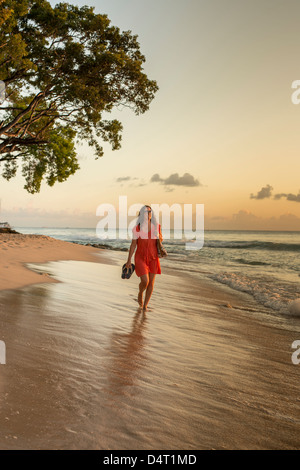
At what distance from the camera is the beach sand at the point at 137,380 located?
7.32 feet

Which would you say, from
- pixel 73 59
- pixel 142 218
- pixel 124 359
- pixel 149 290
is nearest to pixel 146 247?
pixel 142 218

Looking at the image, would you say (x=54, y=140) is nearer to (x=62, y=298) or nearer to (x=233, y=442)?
(x=62, y=298)

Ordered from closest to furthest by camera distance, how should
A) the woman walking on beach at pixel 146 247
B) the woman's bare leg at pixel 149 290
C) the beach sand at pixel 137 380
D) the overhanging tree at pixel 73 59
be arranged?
the beach sand at pixel 137 380, the woman's bare leg at pixel 149 290, the woman walking on beach at pixel 146 247, the overhanging tree at pixel 73 59

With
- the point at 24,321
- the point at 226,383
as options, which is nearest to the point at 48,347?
the point at 24,321

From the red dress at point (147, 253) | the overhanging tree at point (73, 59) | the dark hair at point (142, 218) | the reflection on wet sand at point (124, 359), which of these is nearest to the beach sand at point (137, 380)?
the reflection on wet sand at point (124, 359)

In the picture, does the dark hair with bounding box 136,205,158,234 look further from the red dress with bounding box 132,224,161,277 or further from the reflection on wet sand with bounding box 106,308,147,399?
the reflection on wet sand with bounding box 106,308,147,399

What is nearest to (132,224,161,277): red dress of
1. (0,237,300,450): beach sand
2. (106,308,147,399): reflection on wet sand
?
(0,237,300,450): beach sand

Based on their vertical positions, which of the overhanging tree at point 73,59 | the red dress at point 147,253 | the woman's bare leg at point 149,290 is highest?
the overhanging tree at point 73,59

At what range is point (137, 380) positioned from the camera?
3.11m

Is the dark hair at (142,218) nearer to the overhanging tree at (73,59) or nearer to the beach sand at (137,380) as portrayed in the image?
the beach sand at (137,380)

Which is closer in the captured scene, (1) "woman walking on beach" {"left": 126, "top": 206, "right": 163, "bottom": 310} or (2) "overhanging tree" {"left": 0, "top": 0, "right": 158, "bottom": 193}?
(1) "woman walking on beach" {"left": 126, "top": 206, "right": 163, "bottom": 310}

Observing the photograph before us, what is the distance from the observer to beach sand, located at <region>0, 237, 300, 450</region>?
2.23m

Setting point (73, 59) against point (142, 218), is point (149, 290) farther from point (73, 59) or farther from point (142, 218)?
point (73, 59)

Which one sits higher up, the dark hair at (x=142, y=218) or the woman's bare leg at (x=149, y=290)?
the dark hair at (x=142, y=218)
